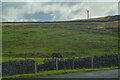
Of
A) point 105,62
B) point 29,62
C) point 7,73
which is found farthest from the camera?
point 105,62

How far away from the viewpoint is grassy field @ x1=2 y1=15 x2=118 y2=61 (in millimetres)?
78875

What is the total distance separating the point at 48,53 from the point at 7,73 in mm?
56796

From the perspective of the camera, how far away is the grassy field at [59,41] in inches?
3105

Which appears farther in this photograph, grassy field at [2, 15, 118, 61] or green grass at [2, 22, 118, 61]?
green grass at [2, 22, 118, 61]

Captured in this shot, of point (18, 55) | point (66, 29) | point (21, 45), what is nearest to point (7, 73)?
point (18, 55)

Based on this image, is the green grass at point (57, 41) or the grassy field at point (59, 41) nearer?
the grassy field at point (59, 41)

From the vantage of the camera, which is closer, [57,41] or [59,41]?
[59,41]

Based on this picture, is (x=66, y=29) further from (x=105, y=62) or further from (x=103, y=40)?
(x=105, y=62)

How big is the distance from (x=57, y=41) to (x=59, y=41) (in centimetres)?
91

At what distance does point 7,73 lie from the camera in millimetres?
21984

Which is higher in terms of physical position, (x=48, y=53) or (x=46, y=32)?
(x=46, y=32)

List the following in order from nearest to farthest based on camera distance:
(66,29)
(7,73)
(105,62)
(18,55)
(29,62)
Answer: (7,73) < (29,62) < (105,62) < (18,55) < (66,29)

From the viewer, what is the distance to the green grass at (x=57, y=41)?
79.1 metres

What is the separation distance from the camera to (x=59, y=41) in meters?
93.6
